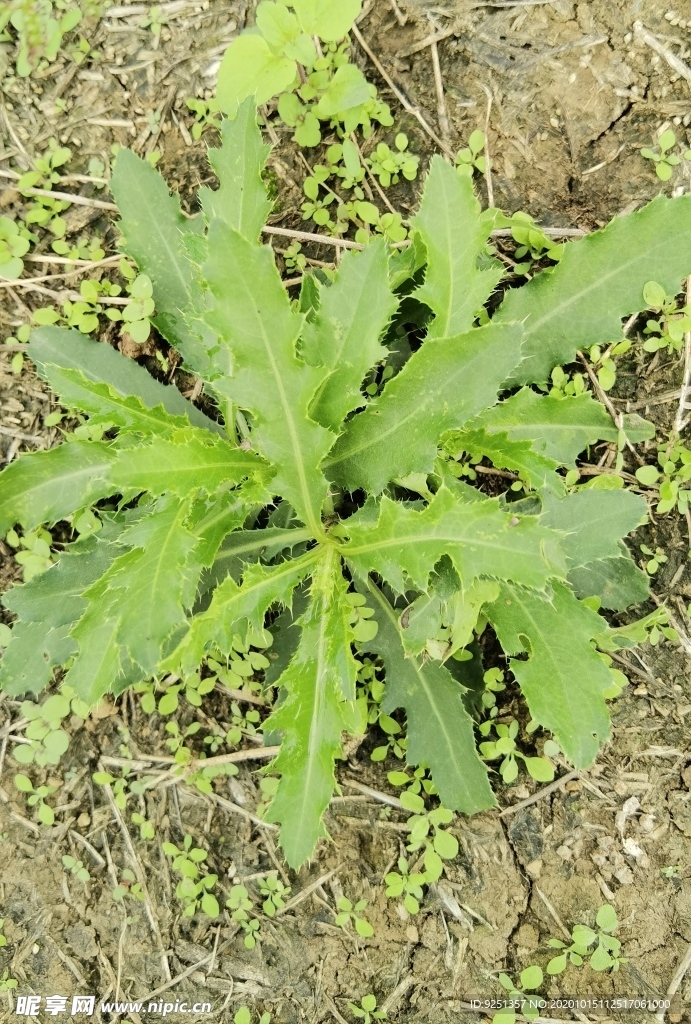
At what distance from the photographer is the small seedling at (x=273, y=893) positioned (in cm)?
225

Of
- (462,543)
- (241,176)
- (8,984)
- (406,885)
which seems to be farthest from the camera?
(8,984)

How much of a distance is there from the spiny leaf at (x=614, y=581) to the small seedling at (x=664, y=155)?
114cm

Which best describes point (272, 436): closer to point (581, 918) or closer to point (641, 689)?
point (641, 689)

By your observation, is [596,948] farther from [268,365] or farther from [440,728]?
[268,365]

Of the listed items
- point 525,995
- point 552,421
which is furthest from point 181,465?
point 525,995

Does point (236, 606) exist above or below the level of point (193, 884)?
above

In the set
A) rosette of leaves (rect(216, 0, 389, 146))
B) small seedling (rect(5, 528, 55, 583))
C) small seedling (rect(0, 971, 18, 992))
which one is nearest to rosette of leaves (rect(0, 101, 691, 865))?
small seedling (rect(5, 528, 55, 583))

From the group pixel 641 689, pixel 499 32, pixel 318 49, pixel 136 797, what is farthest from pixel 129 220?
pixel 641 689

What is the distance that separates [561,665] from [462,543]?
0.54 m

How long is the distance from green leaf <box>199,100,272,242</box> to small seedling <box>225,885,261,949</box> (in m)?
1.96

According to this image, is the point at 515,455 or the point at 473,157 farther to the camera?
the point at 473,157

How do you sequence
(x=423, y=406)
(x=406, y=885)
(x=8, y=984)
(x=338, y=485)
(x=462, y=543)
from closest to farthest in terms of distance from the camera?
(x=462, y=543) < (x=423, y=406) < (x=338, y=485) < (x=406, y=885) < (x=8, y=984)

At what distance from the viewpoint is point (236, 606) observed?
1.73 m

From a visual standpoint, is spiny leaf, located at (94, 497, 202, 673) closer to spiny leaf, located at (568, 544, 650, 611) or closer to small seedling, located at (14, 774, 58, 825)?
small seedling, located at (14, 774, 58, 825)
